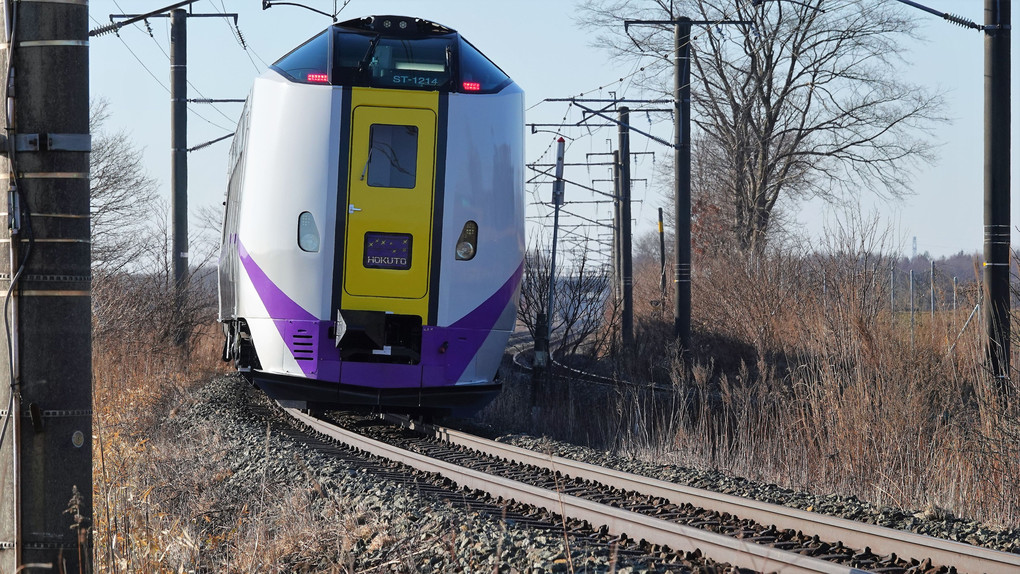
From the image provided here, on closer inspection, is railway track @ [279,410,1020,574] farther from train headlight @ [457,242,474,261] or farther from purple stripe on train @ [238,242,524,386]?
train headlight @ [457,242,474,261]

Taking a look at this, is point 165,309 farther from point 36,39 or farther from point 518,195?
point 36,39

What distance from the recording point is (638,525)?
242 inches

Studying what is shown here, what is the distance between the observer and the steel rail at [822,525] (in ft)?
17.1

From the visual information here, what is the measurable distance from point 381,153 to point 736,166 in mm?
25249

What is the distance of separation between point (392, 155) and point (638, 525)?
5.12 metres

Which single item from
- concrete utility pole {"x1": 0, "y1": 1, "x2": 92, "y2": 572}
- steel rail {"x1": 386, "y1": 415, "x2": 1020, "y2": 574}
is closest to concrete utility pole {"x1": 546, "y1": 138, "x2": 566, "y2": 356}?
steel rail {"x1": 386, "y1": 415, "x2": 1020, "y2": 574}

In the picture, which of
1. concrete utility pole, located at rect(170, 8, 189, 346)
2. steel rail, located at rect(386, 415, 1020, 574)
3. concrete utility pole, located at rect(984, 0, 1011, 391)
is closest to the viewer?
steel rail, located at rect(386, 415, 1020, 574)

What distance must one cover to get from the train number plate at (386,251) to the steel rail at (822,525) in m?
2.18

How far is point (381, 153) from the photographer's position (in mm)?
10125

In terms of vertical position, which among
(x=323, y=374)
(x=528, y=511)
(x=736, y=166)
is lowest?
(x=528, y=511)

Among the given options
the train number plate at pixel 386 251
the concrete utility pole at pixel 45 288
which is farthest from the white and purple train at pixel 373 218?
the concrete utility pole at pixel 45 288

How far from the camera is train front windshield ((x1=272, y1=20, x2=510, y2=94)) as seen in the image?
1016 cm

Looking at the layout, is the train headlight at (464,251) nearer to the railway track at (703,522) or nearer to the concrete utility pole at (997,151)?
the railway track at (703,522)

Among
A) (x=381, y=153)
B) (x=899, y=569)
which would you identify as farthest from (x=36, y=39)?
(x=381, y=153)
